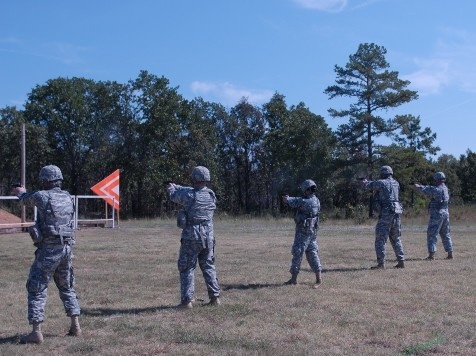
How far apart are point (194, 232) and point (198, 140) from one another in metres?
41.0

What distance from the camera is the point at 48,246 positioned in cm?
677

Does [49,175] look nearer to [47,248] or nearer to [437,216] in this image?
[47,248]

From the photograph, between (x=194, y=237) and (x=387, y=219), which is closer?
(x=194, y=237)

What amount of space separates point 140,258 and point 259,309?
7.53 metres

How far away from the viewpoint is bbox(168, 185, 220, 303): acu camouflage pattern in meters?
8.43

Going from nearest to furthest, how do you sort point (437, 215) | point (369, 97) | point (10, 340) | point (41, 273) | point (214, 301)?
point (41, 273)
point (10, 340)
point (214, 301)
point (437, 215)
point (369, 97)

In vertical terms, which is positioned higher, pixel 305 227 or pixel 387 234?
pixel 305 227

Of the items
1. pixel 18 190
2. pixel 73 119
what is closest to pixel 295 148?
pixel 73 119

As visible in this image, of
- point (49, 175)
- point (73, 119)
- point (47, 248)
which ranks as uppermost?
point (73, 119)

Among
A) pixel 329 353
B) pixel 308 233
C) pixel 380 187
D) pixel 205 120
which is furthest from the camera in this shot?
pixel 205 120

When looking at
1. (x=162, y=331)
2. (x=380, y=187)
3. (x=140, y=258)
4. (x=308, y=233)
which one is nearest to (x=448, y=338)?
(x=162, y=331)

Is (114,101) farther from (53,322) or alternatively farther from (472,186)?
(53,322)

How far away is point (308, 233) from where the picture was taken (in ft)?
34.2

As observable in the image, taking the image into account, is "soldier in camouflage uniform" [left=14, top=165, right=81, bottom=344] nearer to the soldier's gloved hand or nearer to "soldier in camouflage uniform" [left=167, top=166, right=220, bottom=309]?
the soldier's gloved hand
